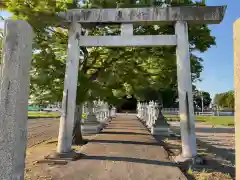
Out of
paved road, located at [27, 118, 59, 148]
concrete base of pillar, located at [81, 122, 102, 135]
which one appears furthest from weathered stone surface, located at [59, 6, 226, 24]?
concrete base of pillar, located at [81, 122, 102, 135]

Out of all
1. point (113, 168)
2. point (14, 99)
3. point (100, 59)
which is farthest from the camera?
point (100, 59)

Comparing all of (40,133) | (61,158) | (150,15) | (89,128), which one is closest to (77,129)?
(61,158)

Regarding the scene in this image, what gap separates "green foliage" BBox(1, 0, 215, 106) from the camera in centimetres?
988

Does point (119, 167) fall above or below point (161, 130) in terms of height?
below

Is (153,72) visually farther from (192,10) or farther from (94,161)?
(94,161)

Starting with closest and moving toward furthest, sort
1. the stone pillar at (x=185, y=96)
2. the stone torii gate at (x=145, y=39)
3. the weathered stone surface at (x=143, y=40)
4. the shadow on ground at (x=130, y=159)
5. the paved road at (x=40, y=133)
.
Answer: the shadow on ground at (x=130, y=159) < the stone pillar at (x=185, y=96) < the stone torii gate at (x=145, y=39) < the weathered stone surface at (x=143, y=40) < the paved road at (x=40, y=133)

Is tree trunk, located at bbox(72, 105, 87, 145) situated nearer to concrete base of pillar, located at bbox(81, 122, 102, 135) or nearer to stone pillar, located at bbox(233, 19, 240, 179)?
concrete base of pillar, located at bbox(81, 122, 102, 135)

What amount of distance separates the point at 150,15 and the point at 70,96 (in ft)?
12.3

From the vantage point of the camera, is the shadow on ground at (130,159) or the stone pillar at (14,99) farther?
the shadow on ground at (130,159)

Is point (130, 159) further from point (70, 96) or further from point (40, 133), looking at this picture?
point (40, 133)

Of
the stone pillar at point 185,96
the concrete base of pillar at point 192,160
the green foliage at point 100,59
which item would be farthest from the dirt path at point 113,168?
the green foliage at point 100,59

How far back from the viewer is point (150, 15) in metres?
9.13

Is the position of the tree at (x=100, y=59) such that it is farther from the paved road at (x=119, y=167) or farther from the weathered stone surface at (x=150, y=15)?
the paved road at (x=119, y=167)

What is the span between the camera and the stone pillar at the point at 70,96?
29.5 feet
